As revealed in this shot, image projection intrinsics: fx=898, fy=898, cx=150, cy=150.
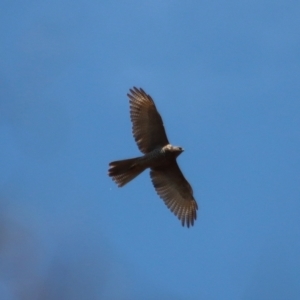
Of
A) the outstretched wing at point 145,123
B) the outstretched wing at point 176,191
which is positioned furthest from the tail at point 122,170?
the outstretched wing at point 176,191

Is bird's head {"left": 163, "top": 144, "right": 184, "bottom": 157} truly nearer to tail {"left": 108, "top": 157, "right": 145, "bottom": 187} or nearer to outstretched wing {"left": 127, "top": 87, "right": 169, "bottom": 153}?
outstretched wing {"left": 127, "top": 87, "right": 169, "bottom": 153}

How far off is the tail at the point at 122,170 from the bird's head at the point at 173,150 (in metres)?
1.08

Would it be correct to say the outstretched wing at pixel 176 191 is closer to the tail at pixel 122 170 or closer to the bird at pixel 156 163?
the bird at pixel 156 163

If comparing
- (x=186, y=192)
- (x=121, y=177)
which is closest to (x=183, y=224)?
(x=186, y=192)

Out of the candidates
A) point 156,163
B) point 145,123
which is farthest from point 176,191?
point 145,123

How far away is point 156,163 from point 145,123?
3.97 feet

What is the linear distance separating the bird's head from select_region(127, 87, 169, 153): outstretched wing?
0.25 m

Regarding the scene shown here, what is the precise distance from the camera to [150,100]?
26.2 meters

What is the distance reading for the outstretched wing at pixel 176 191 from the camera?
1058 inches

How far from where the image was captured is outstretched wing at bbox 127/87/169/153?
26.2 m

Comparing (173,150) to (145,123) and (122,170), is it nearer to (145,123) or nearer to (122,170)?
(145,123)

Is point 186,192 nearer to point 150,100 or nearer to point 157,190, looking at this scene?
point 157,190

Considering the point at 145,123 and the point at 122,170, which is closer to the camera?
the point at 122,170

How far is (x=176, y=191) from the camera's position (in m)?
27.3
